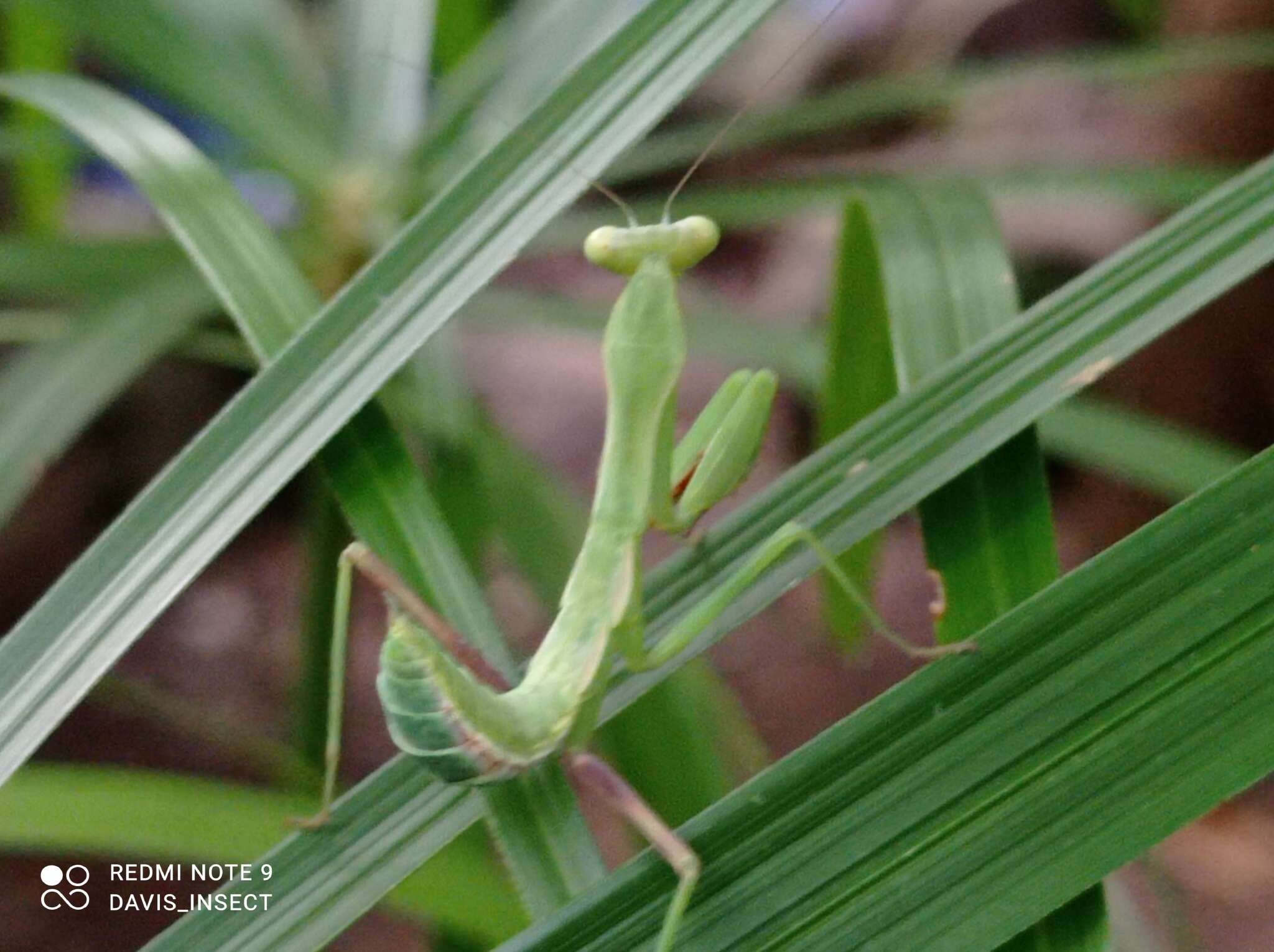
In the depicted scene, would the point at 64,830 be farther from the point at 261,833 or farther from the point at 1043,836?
the point at 1043,836

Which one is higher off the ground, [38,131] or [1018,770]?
[38,131]

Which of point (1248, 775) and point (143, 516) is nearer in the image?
point (1248, 775)

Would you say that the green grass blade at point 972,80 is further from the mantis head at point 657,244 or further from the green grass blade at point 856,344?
the mantis head at point 657,244

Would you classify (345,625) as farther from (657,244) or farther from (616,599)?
(657,244)

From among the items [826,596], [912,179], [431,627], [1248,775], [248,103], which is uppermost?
[248,103]

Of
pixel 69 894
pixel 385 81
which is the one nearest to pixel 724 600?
pixel 385 81

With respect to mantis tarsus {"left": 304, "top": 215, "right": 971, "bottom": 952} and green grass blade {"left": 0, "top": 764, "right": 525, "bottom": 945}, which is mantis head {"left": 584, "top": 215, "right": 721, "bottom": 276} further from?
green grass blade {"left": 0, "top": 764, "right": 525, "bottom": 945}

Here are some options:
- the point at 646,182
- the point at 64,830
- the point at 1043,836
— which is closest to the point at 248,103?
the point at 64,830
